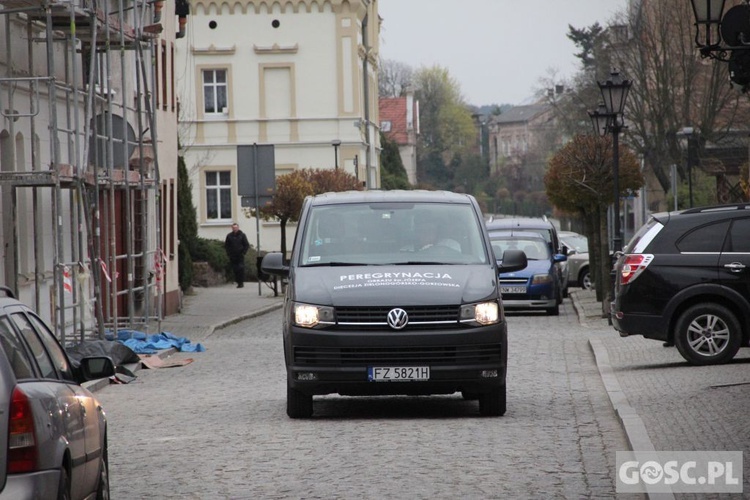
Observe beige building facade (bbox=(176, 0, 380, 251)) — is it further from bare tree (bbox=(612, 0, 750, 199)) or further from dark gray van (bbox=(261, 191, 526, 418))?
dark gray van (bbox=(261, 191, 526, 418))

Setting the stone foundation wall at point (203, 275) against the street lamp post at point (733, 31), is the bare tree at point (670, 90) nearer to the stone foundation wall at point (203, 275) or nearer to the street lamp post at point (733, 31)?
the stone foundation wall at point (203, 275)

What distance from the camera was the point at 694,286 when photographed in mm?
18250

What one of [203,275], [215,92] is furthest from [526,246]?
[215,92]

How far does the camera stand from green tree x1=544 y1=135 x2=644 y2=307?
3288 centimetres

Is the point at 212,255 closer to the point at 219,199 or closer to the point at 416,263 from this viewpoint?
the point at 219,199

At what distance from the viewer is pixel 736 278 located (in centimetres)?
1820

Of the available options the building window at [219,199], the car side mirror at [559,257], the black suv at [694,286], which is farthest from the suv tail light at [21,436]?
the building window at [219,199]

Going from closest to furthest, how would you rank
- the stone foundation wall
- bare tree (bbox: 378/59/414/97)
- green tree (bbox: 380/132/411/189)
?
the stone foundation wall, green tree (bbox: 380/132/411/189), bare tree (bbox: 378/59/414/97)

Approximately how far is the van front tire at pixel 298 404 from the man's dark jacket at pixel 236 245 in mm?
33927

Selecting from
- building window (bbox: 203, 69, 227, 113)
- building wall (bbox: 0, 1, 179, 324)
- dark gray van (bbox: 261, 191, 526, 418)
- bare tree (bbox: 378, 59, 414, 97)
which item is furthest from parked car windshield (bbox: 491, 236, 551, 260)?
bare tree (bbox: 378, 59, 414, 97)

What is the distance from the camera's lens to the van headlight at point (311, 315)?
13344 millimetres

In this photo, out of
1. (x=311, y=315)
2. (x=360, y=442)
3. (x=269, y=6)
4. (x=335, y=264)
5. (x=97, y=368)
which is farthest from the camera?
(x=269, y=6)

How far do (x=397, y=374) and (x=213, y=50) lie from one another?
53.0 meters

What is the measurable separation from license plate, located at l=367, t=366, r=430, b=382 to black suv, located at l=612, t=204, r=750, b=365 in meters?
5.84
